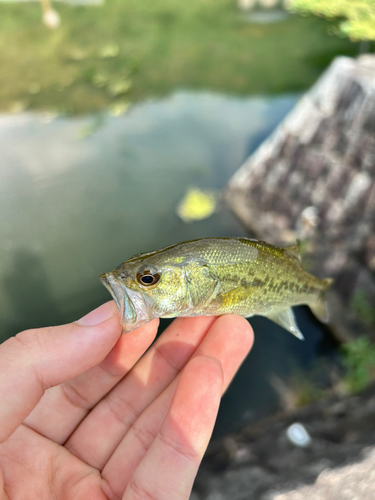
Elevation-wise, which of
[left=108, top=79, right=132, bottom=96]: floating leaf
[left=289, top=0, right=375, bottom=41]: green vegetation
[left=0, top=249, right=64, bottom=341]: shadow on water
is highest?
[left=289, top=0, right=375, bottom=41]: green vegetation

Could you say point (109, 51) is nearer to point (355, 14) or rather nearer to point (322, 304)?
point (355, 14)

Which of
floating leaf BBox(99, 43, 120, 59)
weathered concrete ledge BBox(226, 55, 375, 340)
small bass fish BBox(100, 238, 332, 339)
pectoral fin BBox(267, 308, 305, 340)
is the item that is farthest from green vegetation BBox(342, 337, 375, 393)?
floating leaf BBox(99, 43, 120, 59)

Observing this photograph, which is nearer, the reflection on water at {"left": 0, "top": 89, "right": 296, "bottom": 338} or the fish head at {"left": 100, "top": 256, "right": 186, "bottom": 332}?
the fish head at {"left": 100, "top": 256, "right": 186, "bottom": 332}

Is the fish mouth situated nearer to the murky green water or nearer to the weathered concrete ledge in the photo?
the murky green water

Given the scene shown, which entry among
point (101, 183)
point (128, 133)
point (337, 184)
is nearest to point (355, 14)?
point (337, 184)

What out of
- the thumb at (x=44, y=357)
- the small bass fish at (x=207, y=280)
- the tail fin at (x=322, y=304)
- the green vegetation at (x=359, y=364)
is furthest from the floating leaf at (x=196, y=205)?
the thumb at (x=44, y=357)

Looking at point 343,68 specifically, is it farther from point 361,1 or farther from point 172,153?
point 172,153

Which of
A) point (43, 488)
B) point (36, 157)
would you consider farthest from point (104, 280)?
point (36, 157)
